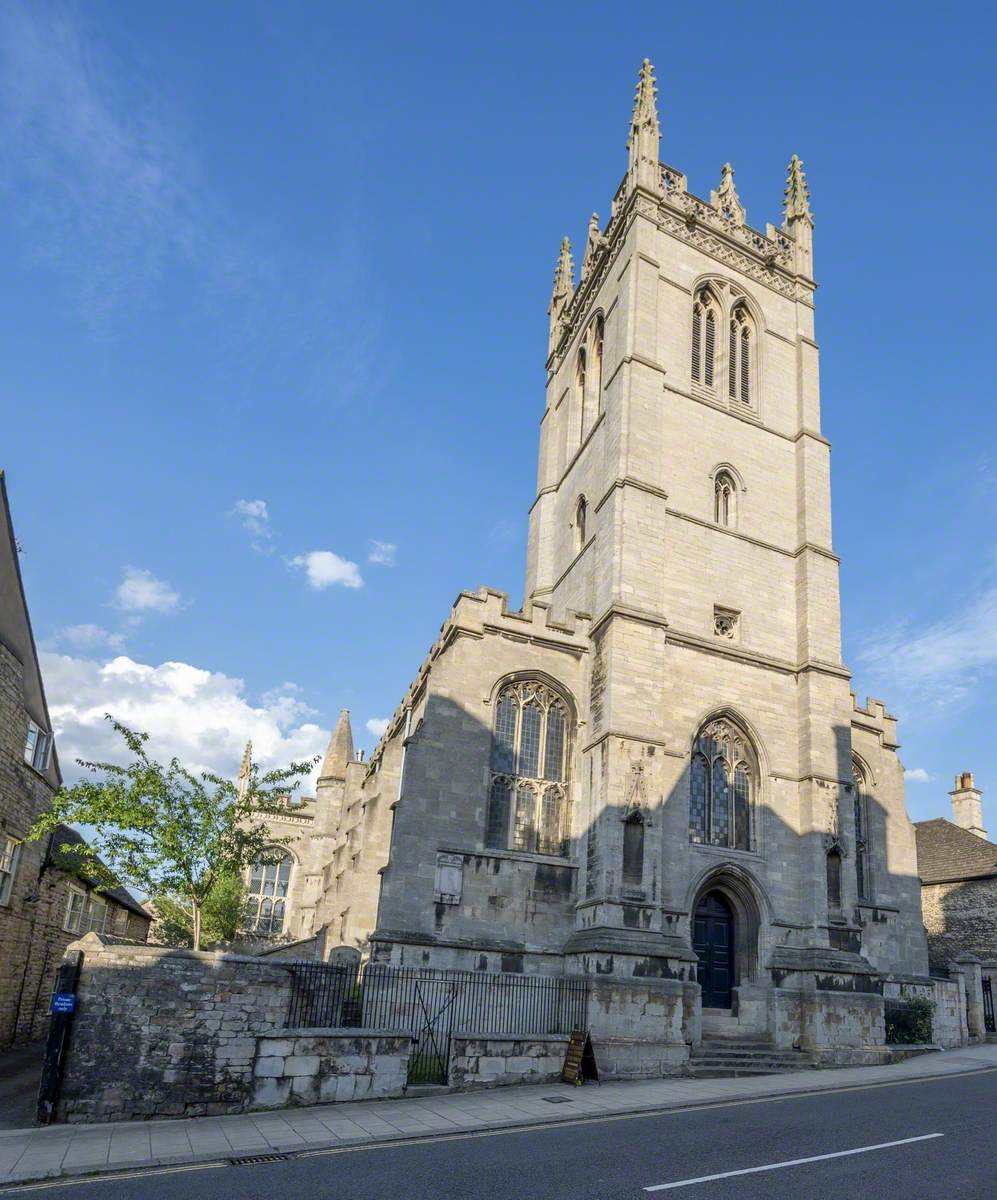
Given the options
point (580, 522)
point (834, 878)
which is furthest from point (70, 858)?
point (834, 878)

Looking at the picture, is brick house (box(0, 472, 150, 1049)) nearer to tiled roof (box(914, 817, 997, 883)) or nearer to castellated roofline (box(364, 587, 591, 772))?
castellated roofline (box(364, 587, 591, 772))

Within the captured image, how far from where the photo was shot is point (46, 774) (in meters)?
24.0

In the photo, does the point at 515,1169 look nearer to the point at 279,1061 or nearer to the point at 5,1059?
the point at 279,1061

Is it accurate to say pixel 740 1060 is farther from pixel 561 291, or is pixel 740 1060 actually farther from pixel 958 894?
pixel 561 291

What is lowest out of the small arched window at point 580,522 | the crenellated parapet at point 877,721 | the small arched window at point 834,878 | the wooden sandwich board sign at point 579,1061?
the wooden sandwich board sign at point 579,1061

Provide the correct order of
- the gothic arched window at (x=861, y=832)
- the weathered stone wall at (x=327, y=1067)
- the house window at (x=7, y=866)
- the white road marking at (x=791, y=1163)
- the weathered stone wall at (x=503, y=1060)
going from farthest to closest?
the gothic arched window at (x=861, y=832)
the house window at (x=7, y=866)
the weathered stone wall at (x=503, y=1060)
the weathered stone wall at (x=327, y=1067)
the white road marking at (x=791, y=1163)

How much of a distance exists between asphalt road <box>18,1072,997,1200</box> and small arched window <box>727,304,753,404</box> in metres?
20.7

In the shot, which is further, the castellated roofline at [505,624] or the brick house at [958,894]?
the brick house at [958,894]

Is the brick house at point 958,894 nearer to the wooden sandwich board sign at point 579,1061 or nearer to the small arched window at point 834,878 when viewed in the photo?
the small arched window at point 834,878

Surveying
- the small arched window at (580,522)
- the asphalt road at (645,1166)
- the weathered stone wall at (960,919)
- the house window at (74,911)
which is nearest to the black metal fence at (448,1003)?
the asphalt road at (645,1166)

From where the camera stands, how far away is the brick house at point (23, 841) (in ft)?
68.2

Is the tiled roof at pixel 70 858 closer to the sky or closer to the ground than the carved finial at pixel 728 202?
closer to the ground

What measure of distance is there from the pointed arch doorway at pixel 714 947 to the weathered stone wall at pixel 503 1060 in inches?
242

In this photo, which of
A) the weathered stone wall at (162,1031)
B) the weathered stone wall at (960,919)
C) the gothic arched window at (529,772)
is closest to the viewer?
the weathered stone wall at (162,1031)
